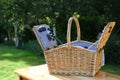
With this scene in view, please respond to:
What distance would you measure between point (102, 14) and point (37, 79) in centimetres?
532

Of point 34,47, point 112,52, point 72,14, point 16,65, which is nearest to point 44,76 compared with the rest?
point 16,65

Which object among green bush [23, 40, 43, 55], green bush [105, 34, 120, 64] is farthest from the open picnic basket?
green bush [23, 40, 43, 55]

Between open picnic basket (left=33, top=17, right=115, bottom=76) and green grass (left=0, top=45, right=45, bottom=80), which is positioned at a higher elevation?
open picnic basket (left=33, top=17, right=115, bottom=76)

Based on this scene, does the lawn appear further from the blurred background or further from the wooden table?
the wooden table

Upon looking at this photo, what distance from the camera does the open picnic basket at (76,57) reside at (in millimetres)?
2209

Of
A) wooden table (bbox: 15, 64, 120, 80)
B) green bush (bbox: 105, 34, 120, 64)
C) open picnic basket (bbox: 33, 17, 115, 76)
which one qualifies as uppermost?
open picnic basket (bbox: 33, 17, 115, 76)

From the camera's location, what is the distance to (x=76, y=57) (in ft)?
7.36

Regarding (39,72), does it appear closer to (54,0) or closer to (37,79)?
(37,79)

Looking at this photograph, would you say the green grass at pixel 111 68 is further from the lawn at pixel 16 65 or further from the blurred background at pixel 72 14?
the blurred background at pixel 72 14

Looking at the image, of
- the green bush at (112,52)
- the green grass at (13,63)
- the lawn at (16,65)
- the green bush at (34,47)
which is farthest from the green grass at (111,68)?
the green bush at (34,47)

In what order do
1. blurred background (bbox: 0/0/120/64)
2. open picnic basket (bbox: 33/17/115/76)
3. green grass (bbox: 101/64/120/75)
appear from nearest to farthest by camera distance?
open picnic basket (bbox: 33/17/115/76)
green grass (bbox: 101/64/120/75)
blurred background (bbox: 0/0/120/64)

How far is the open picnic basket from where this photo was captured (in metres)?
2.21

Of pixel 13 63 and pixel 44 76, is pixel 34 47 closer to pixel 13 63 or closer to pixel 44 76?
pixel 13 63

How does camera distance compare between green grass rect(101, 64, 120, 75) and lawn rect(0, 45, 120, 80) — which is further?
green grass rect(101, 64, 120, 75)
